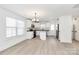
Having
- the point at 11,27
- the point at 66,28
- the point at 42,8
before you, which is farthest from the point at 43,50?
the point at 66,28

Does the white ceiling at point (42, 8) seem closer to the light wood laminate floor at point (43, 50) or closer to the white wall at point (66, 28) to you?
the white wall at point (66, 28)

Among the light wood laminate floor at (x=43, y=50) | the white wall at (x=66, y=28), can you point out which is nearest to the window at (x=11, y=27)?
the light wood laminate floor at (x=43, y=50)

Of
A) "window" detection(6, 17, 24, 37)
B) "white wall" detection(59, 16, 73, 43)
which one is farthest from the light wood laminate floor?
"white wall" detection(59, 16, 73, 43)

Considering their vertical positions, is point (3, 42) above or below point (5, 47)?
above

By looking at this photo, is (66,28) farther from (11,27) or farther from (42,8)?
(11,27)

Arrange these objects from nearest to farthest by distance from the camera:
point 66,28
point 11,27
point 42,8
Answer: point 42,8 < point 11,27 < point 66,28

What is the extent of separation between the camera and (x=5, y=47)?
5.45 m

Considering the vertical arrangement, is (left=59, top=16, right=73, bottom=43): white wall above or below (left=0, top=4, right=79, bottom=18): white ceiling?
below

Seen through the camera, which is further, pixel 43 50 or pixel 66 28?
pixel 66 28

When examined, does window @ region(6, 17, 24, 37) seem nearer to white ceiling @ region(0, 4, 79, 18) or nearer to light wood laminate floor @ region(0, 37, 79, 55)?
white ceiling @ region(0, 4, 79, 18)

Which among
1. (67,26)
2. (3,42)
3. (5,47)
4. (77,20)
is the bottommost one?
(5,47)
